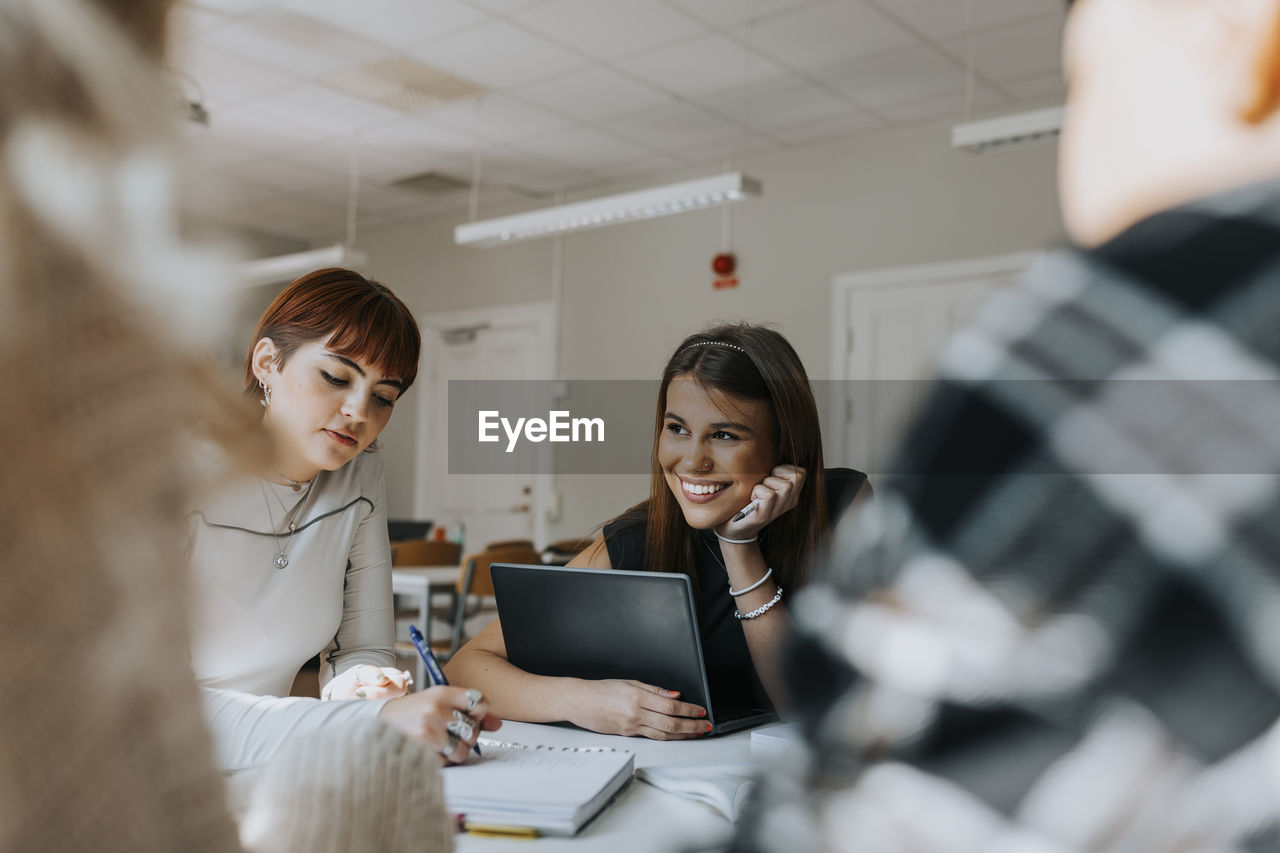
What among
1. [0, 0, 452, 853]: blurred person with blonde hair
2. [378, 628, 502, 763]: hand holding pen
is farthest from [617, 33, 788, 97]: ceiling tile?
[0, 0, 452, 853]: blurred person with blonde hair

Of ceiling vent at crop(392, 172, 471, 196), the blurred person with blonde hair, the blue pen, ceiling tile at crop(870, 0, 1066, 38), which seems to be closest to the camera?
the blurred person with blonde hair

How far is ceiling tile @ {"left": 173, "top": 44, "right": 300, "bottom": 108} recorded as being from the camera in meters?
4.38

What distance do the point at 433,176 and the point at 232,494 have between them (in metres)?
5.88

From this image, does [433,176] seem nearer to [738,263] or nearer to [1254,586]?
[738,263]

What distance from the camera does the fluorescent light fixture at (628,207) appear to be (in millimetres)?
4027

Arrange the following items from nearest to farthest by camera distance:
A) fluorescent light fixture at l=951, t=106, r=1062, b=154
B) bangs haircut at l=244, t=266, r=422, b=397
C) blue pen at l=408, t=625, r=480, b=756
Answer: blue pen at l=408, t=625, r=480, b=756, bangs haircut at l=244, t=266, r=422, b=397, fluorescent light fixture at l=951, t=106, r=1062, b=154

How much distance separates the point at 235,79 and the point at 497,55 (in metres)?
1.33

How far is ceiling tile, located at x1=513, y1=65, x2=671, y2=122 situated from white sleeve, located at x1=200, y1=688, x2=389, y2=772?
367 centimetres

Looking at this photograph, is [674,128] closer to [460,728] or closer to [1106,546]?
[460,728]

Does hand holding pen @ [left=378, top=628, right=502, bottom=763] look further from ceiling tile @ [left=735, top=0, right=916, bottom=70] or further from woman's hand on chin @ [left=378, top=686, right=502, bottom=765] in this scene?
ceiling tile @ [left=735, top=0, right=916, bottom=70]

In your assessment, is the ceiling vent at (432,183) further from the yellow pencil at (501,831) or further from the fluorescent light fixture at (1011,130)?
the yellow pencil at (501,831)

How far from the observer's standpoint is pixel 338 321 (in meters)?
1.67

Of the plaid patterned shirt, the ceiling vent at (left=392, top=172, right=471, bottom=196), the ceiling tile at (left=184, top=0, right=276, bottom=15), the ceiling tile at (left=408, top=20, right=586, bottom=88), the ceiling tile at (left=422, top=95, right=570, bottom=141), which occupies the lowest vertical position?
the plaid patterned shirt

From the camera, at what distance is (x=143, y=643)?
0.37 m
